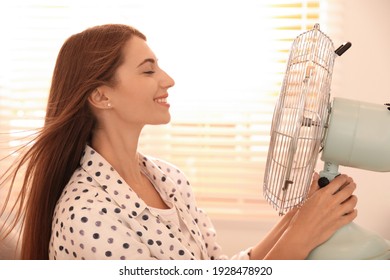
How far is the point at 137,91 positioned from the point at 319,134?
1.62 ft

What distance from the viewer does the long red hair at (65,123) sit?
1261mm

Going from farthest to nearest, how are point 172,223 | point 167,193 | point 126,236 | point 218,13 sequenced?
point 218,13
point 167,193
point 172,223
point 126,236

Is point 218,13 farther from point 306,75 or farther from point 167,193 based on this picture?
point 306,75

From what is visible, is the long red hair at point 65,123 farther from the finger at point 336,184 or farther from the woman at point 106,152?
the finger at point 336,184

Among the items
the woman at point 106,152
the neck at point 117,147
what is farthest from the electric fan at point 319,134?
the neck at point 117,147

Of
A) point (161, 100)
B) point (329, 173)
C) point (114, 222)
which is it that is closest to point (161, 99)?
point (161, 100)

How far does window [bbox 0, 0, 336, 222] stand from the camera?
2.33m

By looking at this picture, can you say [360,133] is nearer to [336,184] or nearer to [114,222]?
[336,184]

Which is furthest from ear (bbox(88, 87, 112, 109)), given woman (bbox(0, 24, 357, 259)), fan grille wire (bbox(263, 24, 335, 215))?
fan grille wire (bbox(263, 24, 335, 215))

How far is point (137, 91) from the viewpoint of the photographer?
50.6 inches

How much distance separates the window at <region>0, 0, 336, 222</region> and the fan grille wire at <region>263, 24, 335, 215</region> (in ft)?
4.30
